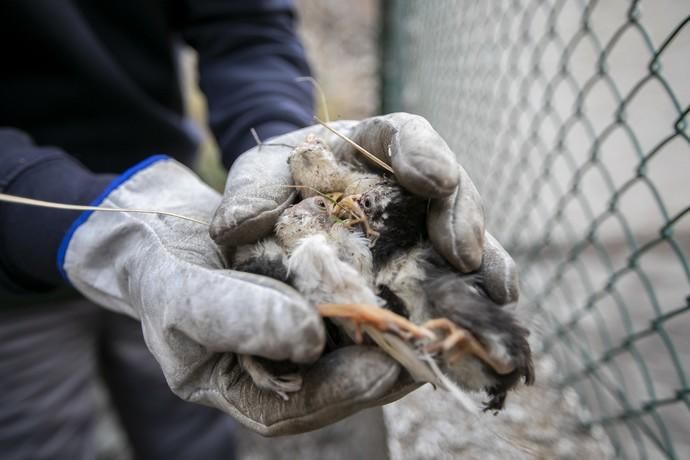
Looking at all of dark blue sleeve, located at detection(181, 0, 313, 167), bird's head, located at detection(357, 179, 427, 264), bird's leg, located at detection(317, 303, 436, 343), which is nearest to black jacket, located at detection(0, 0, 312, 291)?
dark blue sleeve, located at detection(181, 0, 313, 167)

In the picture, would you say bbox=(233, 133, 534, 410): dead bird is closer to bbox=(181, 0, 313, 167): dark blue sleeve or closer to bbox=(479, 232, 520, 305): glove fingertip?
bbox=(479, 232, 520, 305): glove fingertip

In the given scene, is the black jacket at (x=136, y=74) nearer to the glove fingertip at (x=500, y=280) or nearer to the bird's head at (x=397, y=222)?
the bird's head at (x=397, y=222)

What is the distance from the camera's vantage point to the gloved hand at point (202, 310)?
2.49 feet

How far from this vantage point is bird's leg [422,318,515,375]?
76cm

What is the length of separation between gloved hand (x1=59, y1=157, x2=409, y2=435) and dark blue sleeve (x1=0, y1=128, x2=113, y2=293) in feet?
0.25

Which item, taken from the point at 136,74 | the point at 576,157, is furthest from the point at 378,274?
the point at 576,157

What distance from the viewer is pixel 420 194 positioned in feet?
2.85

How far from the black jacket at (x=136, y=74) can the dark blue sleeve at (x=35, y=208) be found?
0.12m

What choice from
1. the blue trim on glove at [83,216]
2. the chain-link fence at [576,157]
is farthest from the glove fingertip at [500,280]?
the blue trim on glove at [83,216]

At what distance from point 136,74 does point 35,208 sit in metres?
0.88

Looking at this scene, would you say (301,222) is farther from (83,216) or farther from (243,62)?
(243,62)

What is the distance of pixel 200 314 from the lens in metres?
0.79

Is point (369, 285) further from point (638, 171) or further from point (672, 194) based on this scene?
point (672, 194)

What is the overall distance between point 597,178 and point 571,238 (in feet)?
3.09
